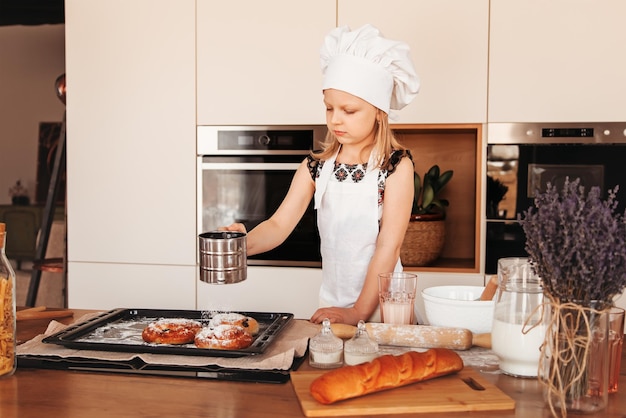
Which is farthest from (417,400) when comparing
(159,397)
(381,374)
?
(159,397)

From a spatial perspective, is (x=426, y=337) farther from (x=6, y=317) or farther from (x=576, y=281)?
(x=6, y=317)

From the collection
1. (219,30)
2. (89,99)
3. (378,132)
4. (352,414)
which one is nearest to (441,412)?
(352,414)

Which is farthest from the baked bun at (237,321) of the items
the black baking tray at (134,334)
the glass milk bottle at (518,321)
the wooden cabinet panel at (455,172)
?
the wooden cabinet panel at (455,172)

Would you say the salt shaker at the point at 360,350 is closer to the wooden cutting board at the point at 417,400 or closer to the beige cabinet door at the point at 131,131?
the wooden cutting board at the point at 417,400

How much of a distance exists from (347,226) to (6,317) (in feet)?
3.37

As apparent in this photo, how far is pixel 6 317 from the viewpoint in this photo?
1.11m

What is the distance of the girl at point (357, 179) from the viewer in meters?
1.73

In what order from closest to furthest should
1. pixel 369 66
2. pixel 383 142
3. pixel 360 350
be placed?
pixel 360 350 < pixel 369 66 < pixel 383 142

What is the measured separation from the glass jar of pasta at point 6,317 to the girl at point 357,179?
0.53 m

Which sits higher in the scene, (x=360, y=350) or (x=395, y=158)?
(x=395, y=158)

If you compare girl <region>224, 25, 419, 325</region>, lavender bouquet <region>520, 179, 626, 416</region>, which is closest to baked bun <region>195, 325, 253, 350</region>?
girl <region>224, 25, 419, 325</region>

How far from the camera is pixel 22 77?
3.15 metres

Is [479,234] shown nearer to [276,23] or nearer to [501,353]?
[276,23]

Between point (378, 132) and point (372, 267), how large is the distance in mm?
382
